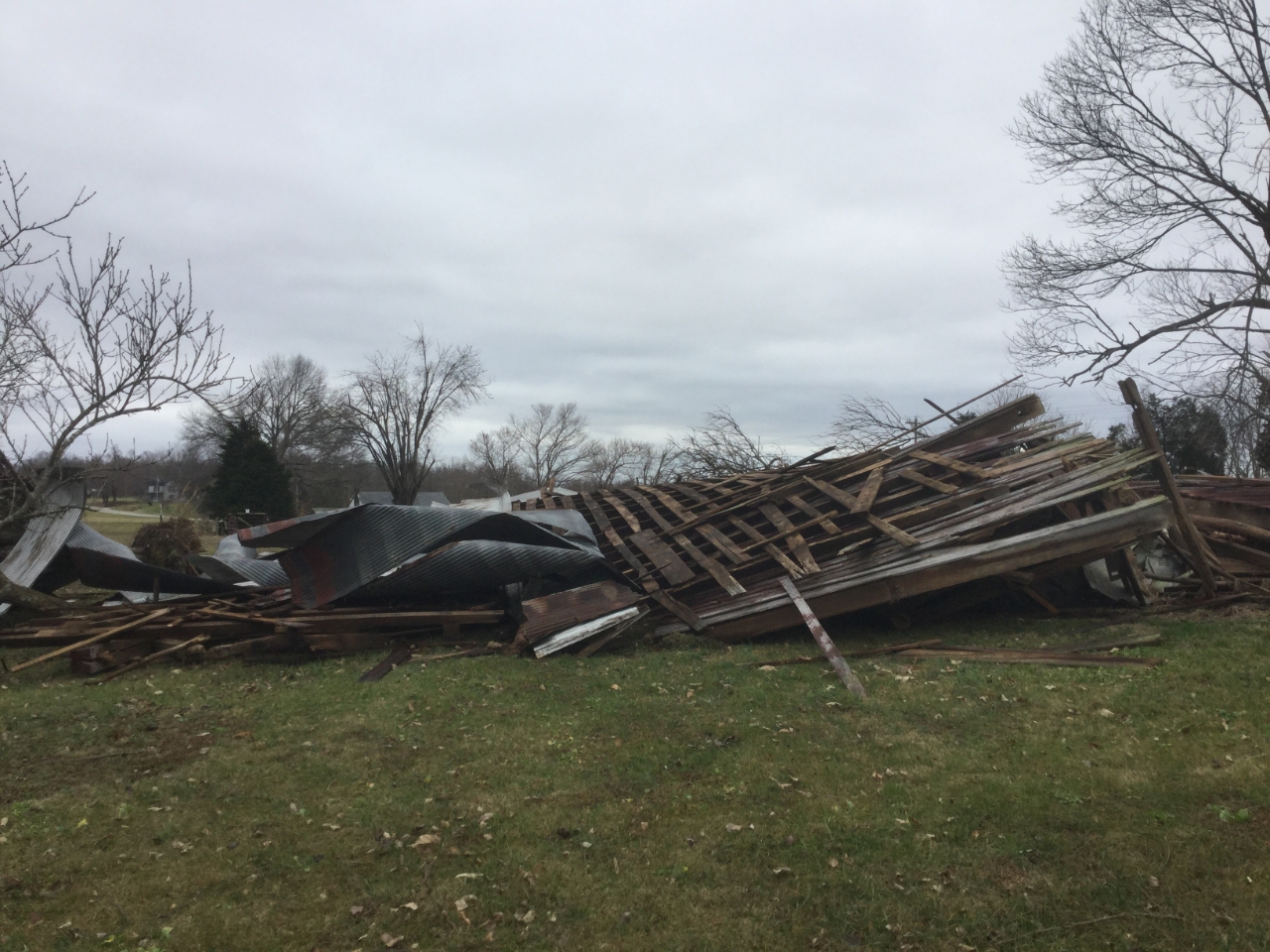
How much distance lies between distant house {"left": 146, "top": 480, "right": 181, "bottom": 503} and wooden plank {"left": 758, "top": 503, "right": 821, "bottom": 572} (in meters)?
38.1

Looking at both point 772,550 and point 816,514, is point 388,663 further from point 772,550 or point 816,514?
point 816,514

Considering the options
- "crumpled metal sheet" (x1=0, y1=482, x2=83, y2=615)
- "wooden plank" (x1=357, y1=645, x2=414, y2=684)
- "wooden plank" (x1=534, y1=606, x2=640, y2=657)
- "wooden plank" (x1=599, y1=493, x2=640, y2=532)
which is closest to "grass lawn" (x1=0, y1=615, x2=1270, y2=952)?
"wooden plank" (x1=357, y1=645, x2=414, y2=684)

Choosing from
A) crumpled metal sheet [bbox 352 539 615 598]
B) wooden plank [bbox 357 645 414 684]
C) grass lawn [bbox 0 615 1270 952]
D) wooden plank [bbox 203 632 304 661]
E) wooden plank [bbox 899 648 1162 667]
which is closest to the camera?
grass lawn [bbox 0 615 1270 952]

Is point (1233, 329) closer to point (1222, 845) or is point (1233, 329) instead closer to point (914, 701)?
point (914, 701)

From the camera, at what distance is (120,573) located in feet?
34.1

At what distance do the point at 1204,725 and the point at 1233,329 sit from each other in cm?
1341

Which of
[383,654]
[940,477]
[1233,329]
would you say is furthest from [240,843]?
[1233,329]

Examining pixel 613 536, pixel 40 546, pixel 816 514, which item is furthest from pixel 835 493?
pixel 40 546

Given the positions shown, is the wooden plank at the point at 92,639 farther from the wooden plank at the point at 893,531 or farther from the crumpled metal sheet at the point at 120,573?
the wooden plank at the point at 893,531

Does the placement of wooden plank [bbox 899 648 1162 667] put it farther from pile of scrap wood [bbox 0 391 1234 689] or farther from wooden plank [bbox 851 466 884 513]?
wooden plank [bbox 851 466 884 513]

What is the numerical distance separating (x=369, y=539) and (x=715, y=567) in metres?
4.08

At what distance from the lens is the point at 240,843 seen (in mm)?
3885

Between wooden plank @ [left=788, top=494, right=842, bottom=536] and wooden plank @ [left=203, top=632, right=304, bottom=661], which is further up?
wooden plank @ [left=788, top=494, right=842, bottom=536]

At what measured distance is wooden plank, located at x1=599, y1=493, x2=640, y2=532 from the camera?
11487mm
